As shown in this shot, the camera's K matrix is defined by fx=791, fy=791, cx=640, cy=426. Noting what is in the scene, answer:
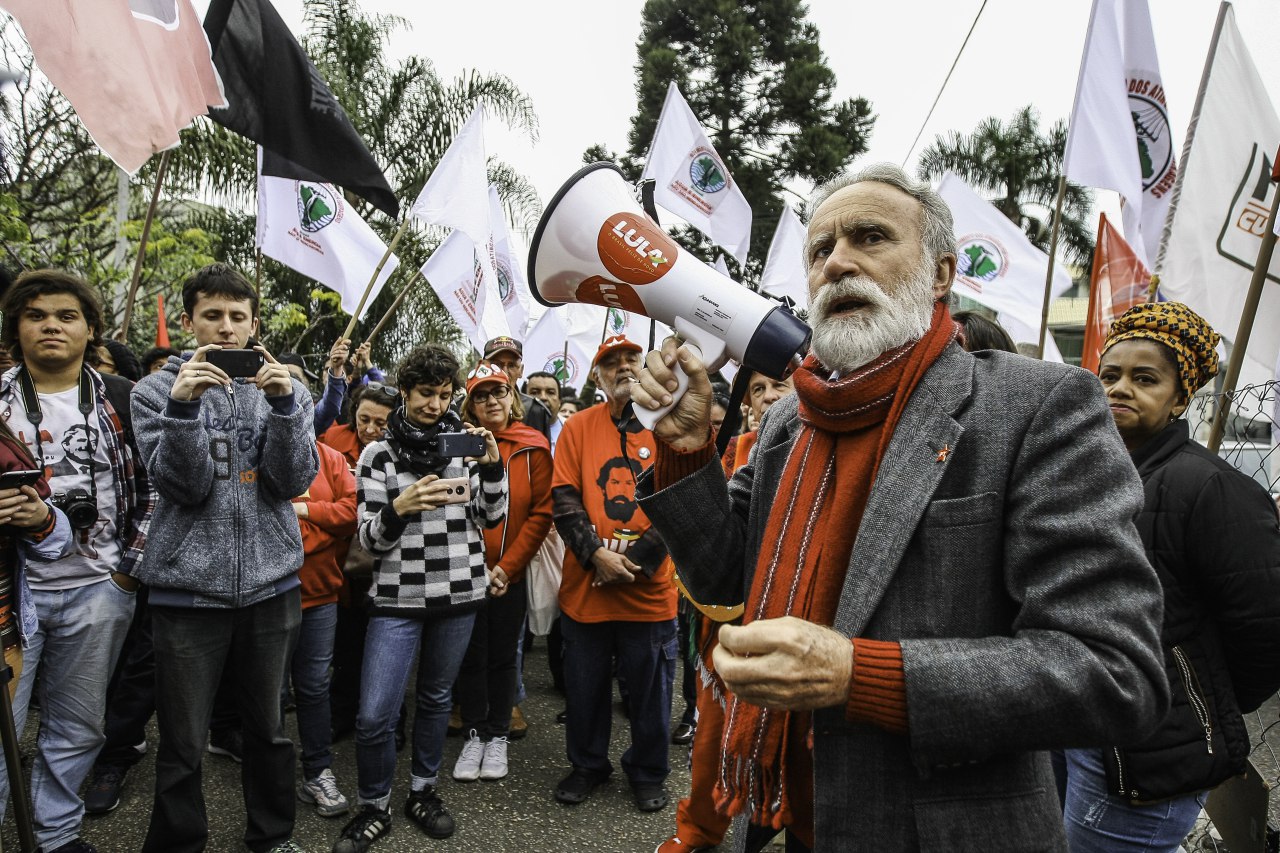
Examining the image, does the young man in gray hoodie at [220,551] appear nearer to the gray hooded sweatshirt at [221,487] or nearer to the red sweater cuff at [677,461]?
the gray hooded sweatshirt at [221,487]

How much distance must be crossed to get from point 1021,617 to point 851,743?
334mm

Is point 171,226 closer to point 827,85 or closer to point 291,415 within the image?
point 291,415

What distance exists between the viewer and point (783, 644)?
108cm

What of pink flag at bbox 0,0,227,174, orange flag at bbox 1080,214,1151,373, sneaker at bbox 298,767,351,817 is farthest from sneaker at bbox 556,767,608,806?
orange flag at bbox 1080,214,1151,373

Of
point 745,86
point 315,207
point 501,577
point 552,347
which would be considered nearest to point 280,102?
point 315,207

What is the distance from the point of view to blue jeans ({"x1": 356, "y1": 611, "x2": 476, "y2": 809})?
320 centimetres

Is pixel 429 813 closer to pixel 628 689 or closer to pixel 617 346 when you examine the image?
pixel 628 689

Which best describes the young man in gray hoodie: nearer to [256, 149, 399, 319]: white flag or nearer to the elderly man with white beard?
the elderly man with white beard

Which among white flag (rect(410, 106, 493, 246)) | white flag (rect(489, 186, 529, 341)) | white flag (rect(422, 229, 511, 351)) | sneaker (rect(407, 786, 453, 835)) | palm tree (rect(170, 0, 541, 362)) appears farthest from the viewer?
palm tree (rect(170, 0, 541, 362))

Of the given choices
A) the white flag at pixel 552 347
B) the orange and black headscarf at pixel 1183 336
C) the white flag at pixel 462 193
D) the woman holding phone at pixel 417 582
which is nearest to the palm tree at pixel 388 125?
the white flag at pixel 552 347

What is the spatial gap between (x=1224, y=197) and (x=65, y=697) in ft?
16.4

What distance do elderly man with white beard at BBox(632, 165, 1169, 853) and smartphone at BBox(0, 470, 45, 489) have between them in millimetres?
2004

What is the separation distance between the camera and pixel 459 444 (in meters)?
3.35

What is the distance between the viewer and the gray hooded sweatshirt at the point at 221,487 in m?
2.64
